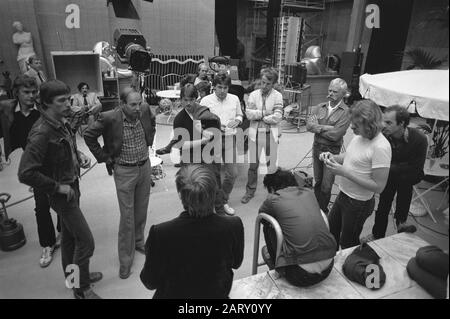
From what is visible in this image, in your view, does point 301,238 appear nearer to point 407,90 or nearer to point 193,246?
point 193,246

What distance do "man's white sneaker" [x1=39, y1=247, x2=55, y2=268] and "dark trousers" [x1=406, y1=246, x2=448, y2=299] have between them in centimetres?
295

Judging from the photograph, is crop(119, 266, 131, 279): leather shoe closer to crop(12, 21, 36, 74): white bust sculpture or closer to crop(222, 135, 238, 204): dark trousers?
crop(222, 135, 238, 204): dark trousers

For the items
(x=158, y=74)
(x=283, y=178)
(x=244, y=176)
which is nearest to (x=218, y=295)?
(x=283, y=178)

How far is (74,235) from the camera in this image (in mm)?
2303

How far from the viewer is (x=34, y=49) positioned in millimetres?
8688

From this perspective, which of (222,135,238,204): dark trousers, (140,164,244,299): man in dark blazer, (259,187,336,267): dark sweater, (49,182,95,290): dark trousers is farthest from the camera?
(222,135,238,204): dark trousers

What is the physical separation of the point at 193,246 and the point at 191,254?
4cm

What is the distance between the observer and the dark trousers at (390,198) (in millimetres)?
3059

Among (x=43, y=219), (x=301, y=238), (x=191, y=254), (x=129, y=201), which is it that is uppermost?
(x=191, y=254)

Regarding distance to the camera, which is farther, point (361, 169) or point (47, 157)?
point (361, 169)

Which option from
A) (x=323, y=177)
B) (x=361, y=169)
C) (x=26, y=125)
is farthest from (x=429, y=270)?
(x=26, y=125)

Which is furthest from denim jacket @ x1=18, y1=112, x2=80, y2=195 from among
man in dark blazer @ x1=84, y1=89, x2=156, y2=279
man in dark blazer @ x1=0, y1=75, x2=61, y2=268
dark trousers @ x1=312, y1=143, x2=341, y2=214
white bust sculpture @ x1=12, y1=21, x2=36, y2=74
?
white bust sculpture @ x1=12, y1=21, x2=36, y2=74

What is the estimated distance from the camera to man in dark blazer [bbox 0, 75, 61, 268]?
268 cm

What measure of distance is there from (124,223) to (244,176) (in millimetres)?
2554
